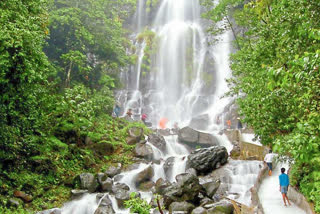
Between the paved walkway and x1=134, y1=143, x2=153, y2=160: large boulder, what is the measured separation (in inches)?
276

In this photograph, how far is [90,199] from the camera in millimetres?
12117

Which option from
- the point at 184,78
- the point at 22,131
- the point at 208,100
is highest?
the point at 184,78

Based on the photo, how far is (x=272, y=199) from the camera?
10.8 metres

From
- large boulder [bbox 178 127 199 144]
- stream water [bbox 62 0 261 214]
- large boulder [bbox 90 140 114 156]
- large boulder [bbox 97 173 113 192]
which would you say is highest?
stream water [bbox 62 0 261 214]

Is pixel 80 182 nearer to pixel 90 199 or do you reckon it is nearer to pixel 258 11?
pixel 90 199

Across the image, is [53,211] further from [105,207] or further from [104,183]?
[104,183]

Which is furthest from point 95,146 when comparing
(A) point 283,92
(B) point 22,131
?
(A) point 283,92

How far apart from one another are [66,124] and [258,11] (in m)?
11.4

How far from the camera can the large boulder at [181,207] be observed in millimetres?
10688

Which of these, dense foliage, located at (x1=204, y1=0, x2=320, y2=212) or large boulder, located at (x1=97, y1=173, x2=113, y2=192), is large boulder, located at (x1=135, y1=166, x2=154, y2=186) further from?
dense foliage, located at (x1=204, y1=0, x2=320, y2=212)

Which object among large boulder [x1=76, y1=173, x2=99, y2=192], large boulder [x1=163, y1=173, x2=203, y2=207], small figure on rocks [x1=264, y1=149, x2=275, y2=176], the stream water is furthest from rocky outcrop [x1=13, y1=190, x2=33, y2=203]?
the stream water

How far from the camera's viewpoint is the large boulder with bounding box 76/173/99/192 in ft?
41.6

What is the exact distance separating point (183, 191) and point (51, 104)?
6.75 metres

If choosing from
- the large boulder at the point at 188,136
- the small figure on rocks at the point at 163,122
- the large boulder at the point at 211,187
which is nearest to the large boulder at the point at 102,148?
the large boulder at the point at 188,136
